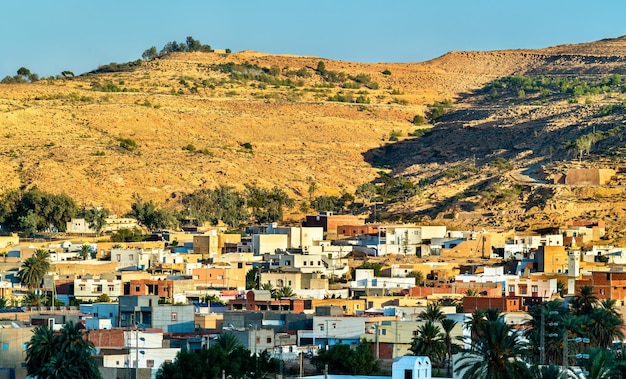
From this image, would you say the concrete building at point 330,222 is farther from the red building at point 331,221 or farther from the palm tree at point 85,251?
the palm tree at point 85,251

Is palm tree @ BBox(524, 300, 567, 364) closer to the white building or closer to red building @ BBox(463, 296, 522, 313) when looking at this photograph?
red building @ BBox(463, 296, 522, 313)

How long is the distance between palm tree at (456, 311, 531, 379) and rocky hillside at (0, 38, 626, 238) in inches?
2549

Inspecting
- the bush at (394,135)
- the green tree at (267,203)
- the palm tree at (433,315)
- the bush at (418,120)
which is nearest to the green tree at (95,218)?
the green tree at (267,203)

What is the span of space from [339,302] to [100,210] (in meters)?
49.3

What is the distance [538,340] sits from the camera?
2219 inches

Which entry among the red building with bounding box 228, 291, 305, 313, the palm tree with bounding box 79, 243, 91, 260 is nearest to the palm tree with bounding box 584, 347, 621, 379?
the red building with bounding box 228, 291, 305, 313

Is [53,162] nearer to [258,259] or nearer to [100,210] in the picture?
[100,210]

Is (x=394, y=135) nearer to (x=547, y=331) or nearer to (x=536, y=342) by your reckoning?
(x=547, y=331)

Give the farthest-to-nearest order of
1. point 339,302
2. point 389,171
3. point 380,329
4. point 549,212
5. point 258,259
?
point 389,171
point 549,212
point 258,259
point 339,302
point 380,329

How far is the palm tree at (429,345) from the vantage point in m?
58.2

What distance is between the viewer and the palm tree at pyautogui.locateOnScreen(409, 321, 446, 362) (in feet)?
191

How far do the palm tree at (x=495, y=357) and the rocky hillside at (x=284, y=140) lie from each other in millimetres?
64740

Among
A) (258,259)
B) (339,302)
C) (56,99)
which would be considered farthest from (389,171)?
(339,302)

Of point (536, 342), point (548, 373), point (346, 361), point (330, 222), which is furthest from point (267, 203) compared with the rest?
point (548, 373)
